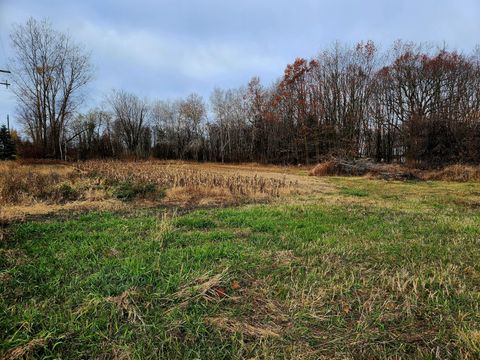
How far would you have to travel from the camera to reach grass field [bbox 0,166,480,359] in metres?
2.18

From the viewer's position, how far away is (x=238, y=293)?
2.94 meters

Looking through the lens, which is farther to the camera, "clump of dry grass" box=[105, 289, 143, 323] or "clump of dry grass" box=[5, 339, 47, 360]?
"clump of dry grass" box=[105, 289, 143, 323]

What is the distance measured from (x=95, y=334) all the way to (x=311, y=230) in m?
3.77

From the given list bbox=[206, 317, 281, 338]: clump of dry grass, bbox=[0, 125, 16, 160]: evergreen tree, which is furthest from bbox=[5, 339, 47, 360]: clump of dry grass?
bbox=[0, 125, 16, 160]: evergreen tree

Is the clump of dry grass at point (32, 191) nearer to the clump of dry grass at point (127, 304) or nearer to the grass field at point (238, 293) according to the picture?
the grass field at point (238, 293)

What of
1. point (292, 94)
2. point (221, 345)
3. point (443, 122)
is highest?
point (292, 94)

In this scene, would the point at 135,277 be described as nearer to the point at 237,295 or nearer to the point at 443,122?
the point at 237,295

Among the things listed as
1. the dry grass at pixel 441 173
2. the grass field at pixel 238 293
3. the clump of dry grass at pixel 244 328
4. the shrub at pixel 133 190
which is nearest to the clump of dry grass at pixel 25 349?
the grass field at pixel 238 293

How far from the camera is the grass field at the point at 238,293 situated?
85.7 inches

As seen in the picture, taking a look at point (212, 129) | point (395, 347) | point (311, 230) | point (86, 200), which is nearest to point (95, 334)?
point (395, 347)

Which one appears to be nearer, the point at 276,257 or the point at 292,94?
the point at 276,257

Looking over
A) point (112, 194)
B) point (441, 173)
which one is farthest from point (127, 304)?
point (441, 173)

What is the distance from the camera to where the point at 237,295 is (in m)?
2.91

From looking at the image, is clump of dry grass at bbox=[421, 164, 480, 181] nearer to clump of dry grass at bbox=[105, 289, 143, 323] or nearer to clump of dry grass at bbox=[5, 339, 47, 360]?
clump of dry grass at bbox=[105, 289, 143, 323]
